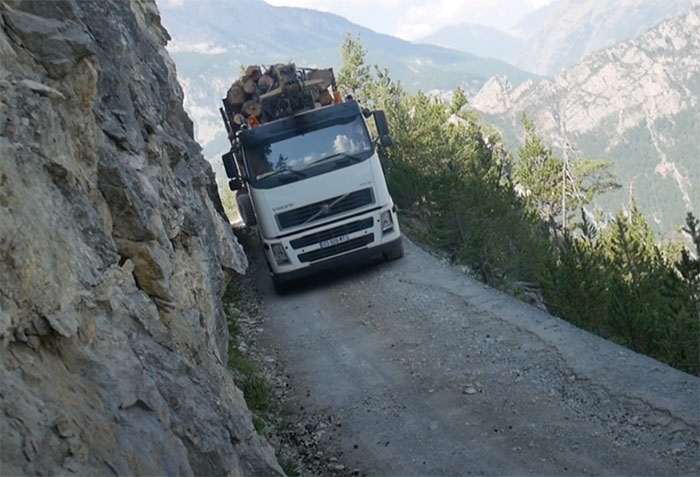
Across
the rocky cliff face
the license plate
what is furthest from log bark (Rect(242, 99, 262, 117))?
the rocky cliff face

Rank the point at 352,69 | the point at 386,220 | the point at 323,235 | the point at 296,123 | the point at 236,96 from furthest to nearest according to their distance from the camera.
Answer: the point at 352,69 → the point at 236,96 → the point at 386,220 → the point at 323,235 → the point at 296,123

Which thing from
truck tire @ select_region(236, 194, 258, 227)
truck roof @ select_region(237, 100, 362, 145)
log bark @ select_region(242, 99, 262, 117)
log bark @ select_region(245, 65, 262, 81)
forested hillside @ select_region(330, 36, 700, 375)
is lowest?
forested hillside @ select_region(330, 36, 700, 375)

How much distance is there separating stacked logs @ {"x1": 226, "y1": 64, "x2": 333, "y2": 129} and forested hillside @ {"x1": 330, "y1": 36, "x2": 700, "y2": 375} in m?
6.13

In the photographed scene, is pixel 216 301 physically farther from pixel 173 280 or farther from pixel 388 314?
pixel 388 314

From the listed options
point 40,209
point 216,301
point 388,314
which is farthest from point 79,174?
point 388,314

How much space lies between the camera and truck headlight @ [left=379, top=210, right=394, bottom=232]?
15473 mm

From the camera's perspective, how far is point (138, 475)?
4.09 m

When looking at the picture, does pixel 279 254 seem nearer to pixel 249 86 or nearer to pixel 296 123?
pixel 296 123

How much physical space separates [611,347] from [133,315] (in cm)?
691

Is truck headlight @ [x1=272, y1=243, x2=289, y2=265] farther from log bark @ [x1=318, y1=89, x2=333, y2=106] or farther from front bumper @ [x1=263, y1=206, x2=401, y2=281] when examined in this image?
log bark @ [x1=318, y1=89, x2=333, y2=106]

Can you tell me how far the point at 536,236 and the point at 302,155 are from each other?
13.0 meters

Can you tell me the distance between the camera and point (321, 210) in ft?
48.7

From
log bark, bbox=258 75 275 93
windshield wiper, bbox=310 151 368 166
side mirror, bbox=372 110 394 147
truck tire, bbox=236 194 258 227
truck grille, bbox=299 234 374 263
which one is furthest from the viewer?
log bark, bbox=258 75 275 93

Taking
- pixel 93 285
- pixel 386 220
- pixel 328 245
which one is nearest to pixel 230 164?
pixel 328 245
